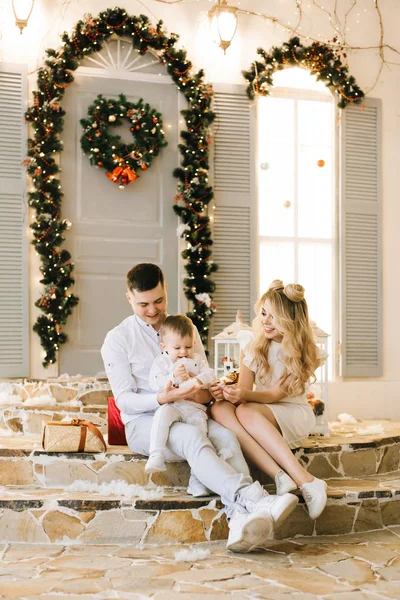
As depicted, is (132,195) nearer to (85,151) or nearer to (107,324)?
(85,151)

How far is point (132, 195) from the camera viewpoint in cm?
616

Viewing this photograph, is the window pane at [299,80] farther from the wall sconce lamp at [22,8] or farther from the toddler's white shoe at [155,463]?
the toddler's white shoe at [155,463]

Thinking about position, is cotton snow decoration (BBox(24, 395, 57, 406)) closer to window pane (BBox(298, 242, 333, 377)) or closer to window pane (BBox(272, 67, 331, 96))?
window pane (BBox(298, 242, 333, 377))

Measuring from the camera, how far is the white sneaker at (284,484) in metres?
3.12

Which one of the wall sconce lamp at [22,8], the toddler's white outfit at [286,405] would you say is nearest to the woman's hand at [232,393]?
the toddler's white outfit at [286,405]

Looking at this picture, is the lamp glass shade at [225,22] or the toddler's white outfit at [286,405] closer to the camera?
the toddler's white outfit at [286,405]

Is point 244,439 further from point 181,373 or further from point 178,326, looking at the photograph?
point 178,326

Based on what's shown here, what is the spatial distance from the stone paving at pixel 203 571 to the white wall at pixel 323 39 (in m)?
3.50

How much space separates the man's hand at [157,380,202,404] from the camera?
3.25m

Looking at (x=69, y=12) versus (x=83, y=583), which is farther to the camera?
(x=69, y=12)

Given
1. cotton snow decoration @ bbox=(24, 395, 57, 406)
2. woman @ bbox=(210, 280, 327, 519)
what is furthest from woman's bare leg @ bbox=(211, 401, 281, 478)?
cotton snow decoration @ bbox=(24, 395, 57, 406)

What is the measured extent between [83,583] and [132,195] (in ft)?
13.4

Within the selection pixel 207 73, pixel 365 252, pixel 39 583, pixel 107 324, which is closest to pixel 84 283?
pixel 107 324

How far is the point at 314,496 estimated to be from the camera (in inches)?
124
